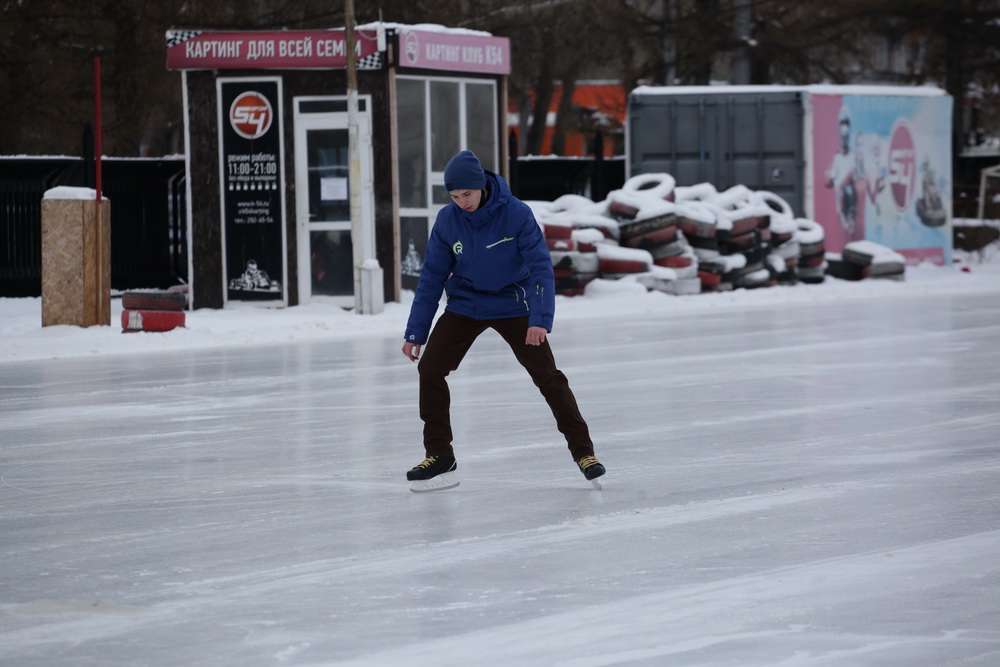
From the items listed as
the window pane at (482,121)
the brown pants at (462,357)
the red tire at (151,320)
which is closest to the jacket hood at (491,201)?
the brown pants at (462,357)

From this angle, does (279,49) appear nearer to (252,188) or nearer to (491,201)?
(252,188)

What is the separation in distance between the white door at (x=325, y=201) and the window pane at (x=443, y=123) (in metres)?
1.43

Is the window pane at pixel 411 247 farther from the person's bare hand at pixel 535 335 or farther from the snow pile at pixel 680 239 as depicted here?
the person's bare hand at pixel 535 335

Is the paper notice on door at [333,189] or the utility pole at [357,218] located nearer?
the utility pole at [357,218]

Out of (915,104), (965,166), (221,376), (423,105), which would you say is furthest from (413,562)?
(965,166)

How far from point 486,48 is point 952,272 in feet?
35.0

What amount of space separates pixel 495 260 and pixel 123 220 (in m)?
16.4

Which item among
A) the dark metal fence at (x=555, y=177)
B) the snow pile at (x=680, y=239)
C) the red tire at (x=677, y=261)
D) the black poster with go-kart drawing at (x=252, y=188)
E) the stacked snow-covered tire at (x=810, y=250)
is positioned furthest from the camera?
the dark metal fence at (x=555, y=177)

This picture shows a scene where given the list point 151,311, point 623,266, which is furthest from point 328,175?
point 623,266

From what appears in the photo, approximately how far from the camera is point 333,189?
20203 millimetres

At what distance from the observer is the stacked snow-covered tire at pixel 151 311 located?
1633 cm

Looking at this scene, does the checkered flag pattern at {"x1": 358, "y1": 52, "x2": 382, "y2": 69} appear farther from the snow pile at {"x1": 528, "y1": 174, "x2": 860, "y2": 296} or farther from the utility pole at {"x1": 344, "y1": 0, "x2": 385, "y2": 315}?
the snow pile at {"x1": 528, "y1": 174, "x2": 860, "y2": 296}

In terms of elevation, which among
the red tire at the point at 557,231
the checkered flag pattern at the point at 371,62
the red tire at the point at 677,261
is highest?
the checkered flag pattern at the point at 371,62

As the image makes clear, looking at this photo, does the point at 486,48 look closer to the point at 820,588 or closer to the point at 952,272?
the point at 952,272
